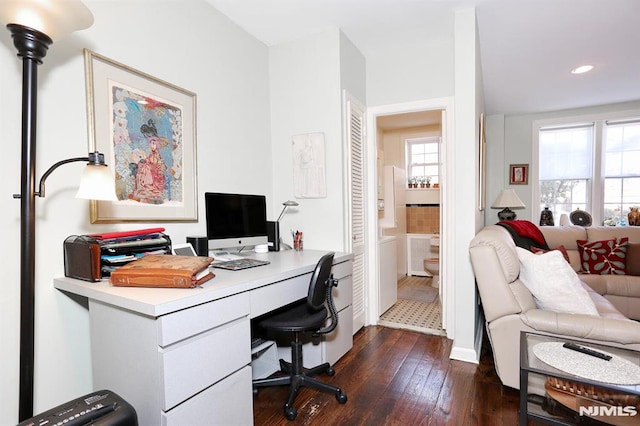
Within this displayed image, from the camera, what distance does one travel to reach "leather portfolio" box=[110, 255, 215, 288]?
1.28 meters

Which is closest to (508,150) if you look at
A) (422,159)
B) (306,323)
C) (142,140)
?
(422,159)

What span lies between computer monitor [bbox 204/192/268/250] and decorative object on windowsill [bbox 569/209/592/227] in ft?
14.3

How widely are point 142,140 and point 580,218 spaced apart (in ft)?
17.0

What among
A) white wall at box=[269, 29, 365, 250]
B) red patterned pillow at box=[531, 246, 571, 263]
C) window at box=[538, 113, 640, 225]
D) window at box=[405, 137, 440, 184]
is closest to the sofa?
red patterned pillow at box=[531, 246, 571, 263]

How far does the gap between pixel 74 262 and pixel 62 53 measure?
3.18 feet

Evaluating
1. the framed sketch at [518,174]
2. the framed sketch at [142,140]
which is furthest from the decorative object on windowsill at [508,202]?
the framed sketch at [142,140]

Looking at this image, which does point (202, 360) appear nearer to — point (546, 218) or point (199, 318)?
point (199, 318)

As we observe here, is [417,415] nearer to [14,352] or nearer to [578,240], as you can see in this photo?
[14,352]

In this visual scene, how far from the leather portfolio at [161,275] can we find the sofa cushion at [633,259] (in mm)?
3977

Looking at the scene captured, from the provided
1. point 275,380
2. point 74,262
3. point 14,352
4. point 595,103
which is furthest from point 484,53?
Answer: point 14,352

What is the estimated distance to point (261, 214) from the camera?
240 centimetres

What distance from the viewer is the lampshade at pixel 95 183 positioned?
1.26 meters

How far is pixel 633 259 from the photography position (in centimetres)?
319

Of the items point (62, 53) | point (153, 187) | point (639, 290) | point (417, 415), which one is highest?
point (62, 53)
